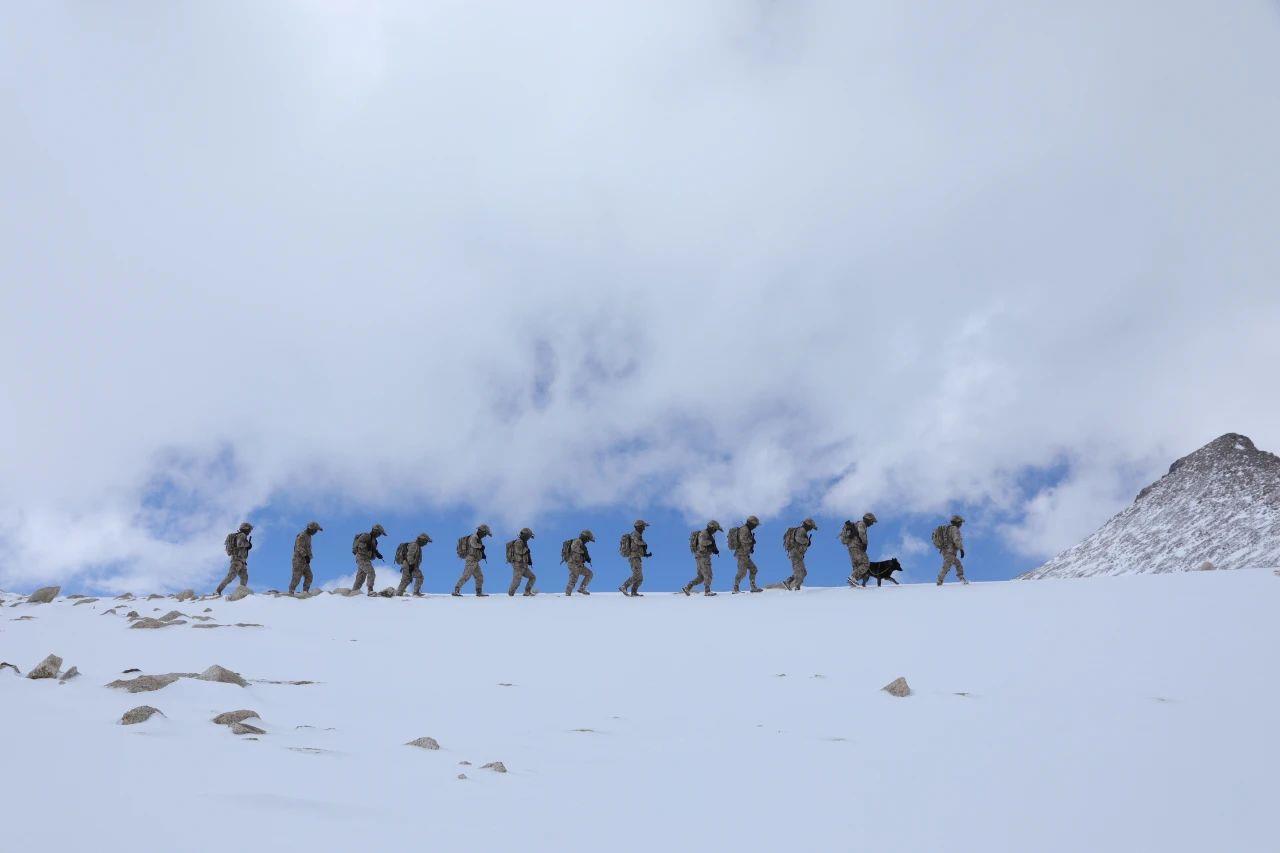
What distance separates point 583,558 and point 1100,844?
21.9m

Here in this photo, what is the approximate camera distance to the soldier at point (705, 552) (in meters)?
25.2

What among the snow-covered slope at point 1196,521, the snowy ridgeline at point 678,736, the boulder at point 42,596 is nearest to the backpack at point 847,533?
the snowy ridgeline at point 678,736

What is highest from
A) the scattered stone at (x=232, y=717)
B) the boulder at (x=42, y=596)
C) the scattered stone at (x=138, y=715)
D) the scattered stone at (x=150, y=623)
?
the boulder at (x=42, y=596)

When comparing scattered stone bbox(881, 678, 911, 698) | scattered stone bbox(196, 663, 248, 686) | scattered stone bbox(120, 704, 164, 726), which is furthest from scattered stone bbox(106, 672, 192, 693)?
scattered stone bbox(881, 678, 911, 698)

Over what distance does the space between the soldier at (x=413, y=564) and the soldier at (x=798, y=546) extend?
42.9 ft

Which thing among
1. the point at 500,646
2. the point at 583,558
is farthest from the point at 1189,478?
the point at 500,646

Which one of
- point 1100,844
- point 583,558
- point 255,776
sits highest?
point 583,558

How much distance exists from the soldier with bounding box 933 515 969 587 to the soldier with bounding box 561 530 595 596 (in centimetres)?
1166

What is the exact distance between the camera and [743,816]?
5336 mm

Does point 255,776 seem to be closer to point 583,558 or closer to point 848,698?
point 848,698

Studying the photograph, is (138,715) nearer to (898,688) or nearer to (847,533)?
(898,688)

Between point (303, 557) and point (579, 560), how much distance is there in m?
10.2

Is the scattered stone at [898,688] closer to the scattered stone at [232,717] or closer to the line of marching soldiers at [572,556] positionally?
the scattered stone at [232,717]

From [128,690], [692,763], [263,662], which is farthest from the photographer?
[263,662]
